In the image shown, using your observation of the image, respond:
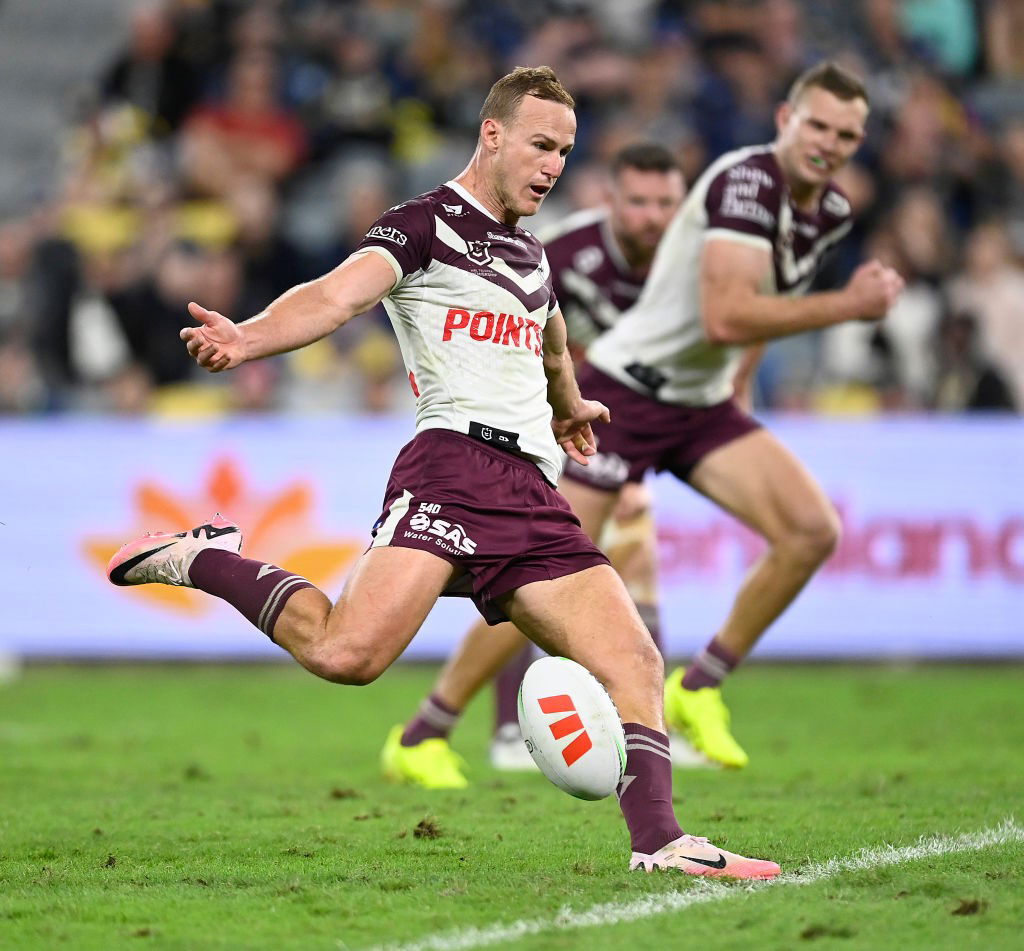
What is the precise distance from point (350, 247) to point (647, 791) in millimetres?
10420

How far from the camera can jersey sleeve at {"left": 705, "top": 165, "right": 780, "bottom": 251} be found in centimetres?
696

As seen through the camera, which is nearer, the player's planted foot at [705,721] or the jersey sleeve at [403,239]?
the jersey sleeve at [403,239]

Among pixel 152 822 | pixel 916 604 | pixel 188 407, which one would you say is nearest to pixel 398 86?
pixel 188 407

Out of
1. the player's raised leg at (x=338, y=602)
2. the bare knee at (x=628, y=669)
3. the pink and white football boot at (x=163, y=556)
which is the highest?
the pink and white football boot at (x=163, y=556)

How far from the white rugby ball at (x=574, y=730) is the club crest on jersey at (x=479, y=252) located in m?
1.21

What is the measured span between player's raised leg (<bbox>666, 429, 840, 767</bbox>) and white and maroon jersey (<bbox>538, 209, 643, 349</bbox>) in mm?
1042

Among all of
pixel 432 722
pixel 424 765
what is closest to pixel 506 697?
pixel 432 722

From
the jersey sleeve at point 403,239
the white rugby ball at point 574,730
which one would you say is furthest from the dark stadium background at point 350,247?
the white rugby ball at point 574,730

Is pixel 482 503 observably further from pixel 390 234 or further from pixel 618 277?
pixel 618 277

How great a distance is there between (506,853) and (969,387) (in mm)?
8951

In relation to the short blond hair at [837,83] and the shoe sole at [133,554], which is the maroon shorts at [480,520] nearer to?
the shoe sole at [133,554]

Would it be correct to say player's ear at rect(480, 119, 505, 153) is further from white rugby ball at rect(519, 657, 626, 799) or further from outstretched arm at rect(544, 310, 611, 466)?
white rugby ball at rect(519, 657, 626, 799)

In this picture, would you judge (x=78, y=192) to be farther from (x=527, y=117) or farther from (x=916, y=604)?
(x=527, y=117)

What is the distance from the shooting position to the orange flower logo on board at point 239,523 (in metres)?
11.9
